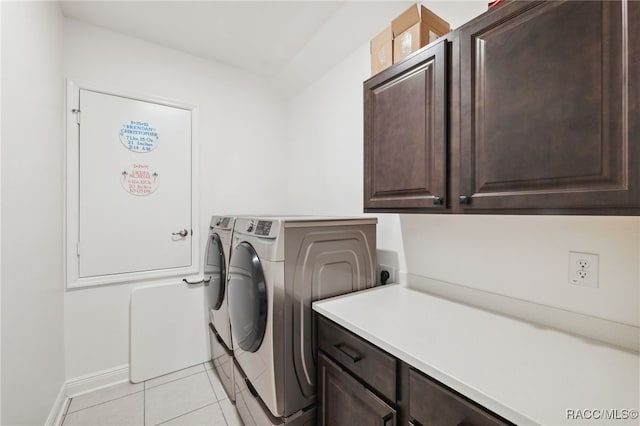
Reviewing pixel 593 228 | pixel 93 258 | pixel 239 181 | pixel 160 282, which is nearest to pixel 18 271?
pixel 93 258

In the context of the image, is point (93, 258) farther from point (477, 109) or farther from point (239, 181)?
point (477, 109)

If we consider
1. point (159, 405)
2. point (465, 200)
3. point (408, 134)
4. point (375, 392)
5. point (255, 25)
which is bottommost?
point (159, 405)

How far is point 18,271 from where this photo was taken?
3.95 ft

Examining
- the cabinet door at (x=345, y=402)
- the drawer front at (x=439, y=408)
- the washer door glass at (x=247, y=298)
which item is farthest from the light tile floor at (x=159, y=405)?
the drawer front at (x=439, y=408)

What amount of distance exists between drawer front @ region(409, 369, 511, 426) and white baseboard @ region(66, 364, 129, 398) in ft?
7.44

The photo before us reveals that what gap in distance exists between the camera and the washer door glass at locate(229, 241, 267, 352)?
131cm

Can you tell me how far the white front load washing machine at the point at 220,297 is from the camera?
1.85 metres

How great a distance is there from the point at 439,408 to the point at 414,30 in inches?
56.7

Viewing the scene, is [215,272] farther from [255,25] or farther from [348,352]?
[255,25]

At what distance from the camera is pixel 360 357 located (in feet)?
3.38

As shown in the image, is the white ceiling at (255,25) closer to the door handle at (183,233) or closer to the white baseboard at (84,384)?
the door handle at (183,233)

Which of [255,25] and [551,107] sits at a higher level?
[255,25]

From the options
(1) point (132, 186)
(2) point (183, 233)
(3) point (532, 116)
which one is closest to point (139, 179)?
(1) point (132, 186)

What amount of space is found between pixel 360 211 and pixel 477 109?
44.8 inches
